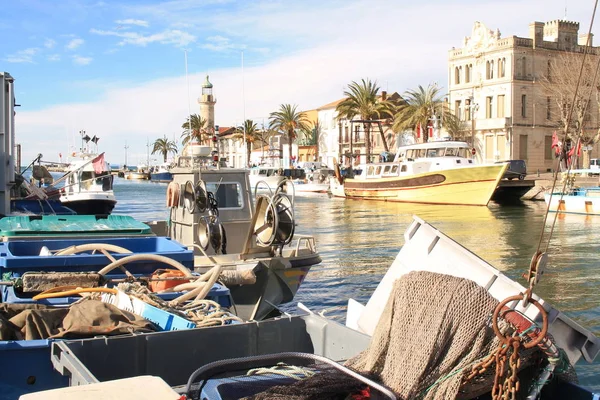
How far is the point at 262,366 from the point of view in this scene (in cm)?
445

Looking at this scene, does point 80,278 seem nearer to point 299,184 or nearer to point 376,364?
point 376,364

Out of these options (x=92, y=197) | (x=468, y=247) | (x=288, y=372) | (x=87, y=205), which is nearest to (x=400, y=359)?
(x=288, y=372)

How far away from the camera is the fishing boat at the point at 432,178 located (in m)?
39.0

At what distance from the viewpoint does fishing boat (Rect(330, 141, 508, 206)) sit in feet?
128

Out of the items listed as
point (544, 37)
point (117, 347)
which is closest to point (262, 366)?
point (117, 347)

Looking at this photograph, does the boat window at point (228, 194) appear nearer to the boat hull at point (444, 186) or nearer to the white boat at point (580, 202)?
the white boat at point (580, 202)

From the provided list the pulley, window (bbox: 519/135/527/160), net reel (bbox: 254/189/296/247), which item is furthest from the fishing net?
window (bbox: 519/135/527/160)

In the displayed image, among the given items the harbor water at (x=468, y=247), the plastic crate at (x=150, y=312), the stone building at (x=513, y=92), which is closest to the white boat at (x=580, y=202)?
the harbor water at (x=468, y=247)

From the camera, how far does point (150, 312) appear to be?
19.2ft

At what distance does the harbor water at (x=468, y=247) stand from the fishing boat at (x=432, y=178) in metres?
1.34

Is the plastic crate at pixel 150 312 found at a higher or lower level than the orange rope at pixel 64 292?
lower

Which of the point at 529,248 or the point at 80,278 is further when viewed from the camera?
the point at 529,248

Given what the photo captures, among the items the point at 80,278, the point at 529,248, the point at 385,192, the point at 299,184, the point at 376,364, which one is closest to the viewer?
the point at 376,364

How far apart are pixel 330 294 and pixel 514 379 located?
38.1 ft
